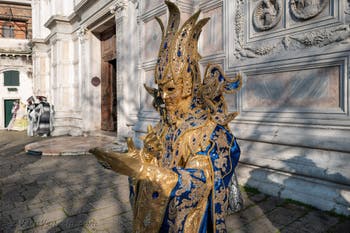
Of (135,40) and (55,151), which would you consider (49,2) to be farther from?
(55,151)

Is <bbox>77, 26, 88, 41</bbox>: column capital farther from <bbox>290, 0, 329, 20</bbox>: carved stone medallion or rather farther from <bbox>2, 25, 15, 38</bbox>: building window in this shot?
<bbox>2, 25, 15, 38</bbox>: building window

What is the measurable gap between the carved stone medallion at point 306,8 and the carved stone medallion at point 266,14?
0.25 m

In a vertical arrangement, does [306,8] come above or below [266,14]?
below

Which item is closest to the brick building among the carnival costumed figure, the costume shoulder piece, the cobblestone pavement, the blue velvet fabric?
the cobblestone pavement

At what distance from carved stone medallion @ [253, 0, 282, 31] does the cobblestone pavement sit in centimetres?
277

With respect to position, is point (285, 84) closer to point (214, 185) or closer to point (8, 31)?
point (214, 185)

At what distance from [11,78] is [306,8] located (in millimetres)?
21341

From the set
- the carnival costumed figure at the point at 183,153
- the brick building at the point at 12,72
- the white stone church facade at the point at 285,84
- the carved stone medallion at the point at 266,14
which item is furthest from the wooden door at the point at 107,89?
the brick building at the point at 12,72

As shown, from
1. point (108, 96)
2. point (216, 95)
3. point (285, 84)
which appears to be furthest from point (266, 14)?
point (108, 96)

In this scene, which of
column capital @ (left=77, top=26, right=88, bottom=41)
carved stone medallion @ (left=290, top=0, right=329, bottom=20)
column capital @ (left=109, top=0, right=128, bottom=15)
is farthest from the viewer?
column capital @ (left=77, top=26, right=88, bottom=41)

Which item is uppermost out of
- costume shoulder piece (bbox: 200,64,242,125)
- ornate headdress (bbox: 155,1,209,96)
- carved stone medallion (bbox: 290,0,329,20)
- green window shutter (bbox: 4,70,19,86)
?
green window shutter (bbox: 4,70,19,86)

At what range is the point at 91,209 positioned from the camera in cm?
347

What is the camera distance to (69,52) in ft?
42.3

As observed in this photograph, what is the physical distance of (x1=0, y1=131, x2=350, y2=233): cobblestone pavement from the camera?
2.92 meters
